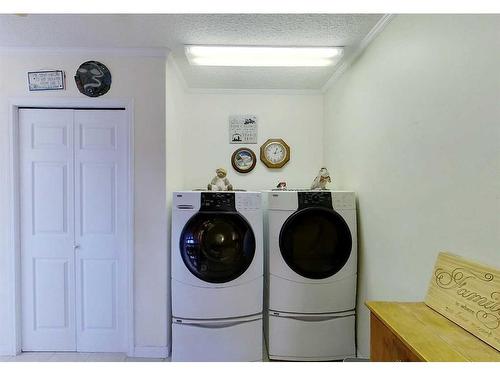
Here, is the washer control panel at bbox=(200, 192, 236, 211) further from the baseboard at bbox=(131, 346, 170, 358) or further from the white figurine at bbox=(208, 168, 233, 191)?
the baseboard at bbox=(131, 346, 170, 358)

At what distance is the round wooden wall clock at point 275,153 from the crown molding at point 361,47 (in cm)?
79

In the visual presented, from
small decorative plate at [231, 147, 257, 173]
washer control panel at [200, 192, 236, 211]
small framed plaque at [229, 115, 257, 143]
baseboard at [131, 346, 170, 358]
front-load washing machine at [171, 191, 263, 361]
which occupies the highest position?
small framed plaque at [229, 115, 257, 143]

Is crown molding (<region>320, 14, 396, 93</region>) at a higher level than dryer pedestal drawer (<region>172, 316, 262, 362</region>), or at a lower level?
higher

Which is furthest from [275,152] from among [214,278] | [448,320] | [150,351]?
[448,320]

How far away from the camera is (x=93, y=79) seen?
2340mm

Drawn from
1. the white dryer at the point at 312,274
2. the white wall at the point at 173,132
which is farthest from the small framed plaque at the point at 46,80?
the white dryer at the point at 312,274

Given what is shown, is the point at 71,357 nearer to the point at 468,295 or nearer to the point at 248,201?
the point at 248,201

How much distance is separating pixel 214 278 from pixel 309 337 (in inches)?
35.5

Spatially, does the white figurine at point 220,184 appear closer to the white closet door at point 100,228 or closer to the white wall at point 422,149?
the white closet door at point 100,228

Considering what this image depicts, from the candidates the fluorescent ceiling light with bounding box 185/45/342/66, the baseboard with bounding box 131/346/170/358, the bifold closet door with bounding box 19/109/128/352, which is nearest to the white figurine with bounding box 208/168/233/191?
A: the bifold closet door with bounding box 19/109/128/352

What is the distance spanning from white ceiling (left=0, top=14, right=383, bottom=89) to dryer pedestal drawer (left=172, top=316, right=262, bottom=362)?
86.3 inches

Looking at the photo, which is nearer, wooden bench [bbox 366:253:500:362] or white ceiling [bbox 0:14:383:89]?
wooden bench [bbox 366:253:500:362]

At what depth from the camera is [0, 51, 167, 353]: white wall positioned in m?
2.35
